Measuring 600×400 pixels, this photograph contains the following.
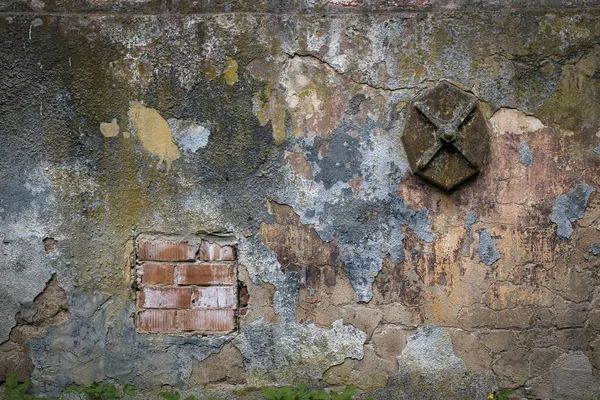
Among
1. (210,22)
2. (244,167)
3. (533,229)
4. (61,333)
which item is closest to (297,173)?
(244,167)

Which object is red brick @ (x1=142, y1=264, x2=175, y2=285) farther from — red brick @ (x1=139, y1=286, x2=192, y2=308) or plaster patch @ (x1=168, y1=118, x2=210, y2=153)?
plaster patch @ (x1=168, y1=118, x2=210, y2=153)

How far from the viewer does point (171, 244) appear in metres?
2.76

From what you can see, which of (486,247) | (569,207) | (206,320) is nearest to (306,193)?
(206,320)

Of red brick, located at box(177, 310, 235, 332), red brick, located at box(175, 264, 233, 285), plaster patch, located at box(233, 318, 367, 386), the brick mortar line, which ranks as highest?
the brick mortar line

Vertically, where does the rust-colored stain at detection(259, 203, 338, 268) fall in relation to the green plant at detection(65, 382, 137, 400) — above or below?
above

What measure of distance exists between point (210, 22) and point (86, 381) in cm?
166

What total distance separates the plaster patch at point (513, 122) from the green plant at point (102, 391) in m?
1.95

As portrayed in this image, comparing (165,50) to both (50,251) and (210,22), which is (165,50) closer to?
(210,22)

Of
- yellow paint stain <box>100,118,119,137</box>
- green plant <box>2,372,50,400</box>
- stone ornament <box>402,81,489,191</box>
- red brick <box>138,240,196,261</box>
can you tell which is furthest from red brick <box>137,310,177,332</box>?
stone ornament <box>402,81,489,191</box>

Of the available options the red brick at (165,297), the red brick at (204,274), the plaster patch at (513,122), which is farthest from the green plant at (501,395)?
the red brick at (165,297)

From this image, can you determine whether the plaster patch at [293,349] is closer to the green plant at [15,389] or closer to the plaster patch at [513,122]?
the green plant at [15,389]

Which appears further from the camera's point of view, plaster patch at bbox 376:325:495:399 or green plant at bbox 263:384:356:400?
plaster patch at bbox 376:325:495:399

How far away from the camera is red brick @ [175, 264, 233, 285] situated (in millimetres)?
2768

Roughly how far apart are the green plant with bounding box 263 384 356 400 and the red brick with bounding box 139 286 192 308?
1.72ft
